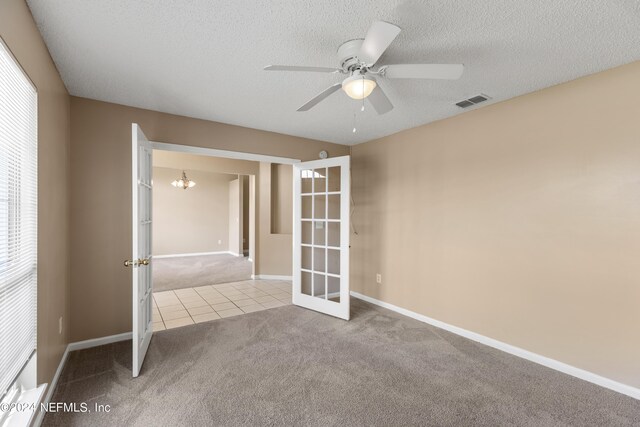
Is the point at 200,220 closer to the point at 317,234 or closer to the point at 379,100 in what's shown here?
the point at 317,234

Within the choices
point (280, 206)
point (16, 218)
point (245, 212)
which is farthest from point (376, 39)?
point (245, 212)

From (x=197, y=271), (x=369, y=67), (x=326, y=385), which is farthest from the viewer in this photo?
(x=197, y=271)

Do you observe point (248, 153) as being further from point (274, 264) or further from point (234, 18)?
point (274, 264)

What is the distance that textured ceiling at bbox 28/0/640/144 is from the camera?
1539mm

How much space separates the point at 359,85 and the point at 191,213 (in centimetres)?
780

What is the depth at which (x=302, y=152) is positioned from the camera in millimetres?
4070

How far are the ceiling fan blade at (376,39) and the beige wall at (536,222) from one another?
6.16 feet

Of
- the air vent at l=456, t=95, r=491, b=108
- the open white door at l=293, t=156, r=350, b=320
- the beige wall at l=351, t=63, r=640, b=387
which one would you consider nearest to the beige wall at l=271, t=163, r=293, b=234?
the open white door at l=293, t=156, r=350, b=320

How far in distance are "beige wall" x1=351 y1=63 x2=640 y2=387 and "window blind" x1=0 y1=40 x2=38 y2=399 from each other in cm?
347

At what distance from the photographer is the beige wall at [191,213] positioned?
26.1 feet

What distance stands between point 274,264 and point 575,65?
4.92 meters

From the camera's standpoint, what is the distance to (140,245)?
2.37 meters

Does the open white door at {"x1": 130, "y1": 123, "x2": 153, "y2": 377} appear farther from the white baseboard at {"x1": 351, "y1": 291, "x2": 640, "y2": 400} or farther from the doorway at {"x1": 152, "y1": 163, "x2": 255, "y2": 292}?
the doorway at {"x1": 152, "y1": 163, "x2": 255, "y2": 292}

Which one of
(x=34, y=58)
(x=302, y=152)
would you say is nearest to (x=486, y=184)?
(x=302, y=152)
